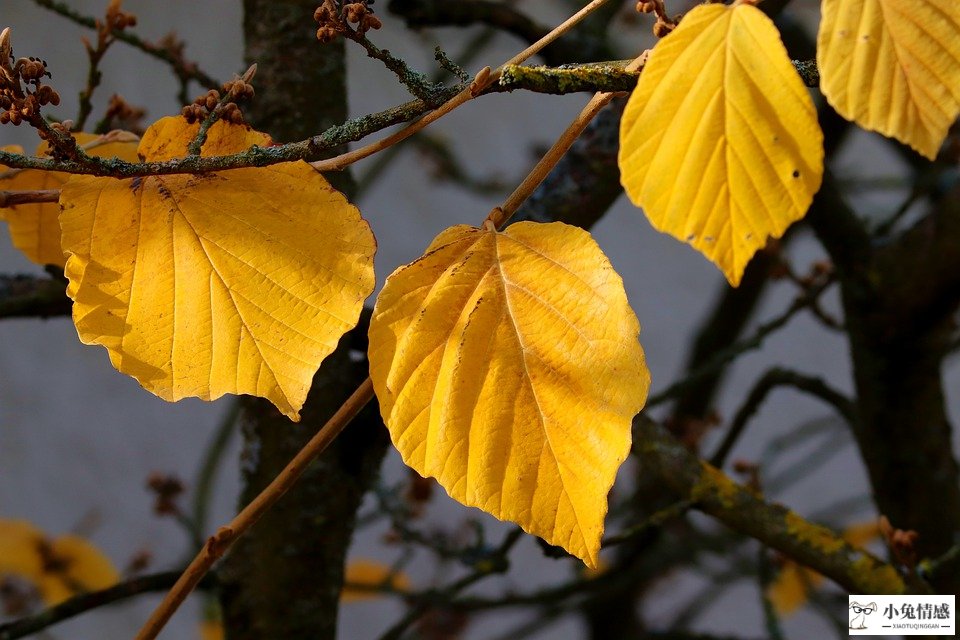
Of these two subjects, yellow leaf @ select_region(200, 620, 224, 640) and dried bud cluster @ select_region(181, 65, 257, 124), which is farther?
yellow leaf @ select_region(200, 620, 224, 640)

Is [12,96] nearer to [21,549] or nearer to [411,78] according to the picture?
[411,78]

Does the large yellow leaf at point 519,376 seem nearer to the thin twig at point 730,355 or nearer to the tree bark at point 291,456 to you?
the tree bark at point 291,456

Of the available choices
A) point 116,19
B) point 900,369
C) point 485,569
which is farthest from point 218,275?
point 900,369


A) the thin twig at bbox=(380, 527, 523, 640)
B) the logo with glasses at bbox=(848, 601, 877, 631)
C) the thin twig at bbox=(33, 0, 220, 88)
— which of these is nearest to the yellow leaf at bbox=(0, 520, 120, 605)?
the thin twig at bbox=(380, 527, 523, 640)

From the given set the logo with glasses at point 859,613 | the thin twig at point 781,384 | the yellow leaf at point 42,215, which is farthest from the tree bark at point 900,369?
the yellow leaf at point 42,215

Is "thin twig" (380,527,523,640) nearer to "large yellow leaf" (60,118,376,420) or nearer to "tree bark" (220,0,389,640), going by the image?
"tree bark" (220,0,389,640)
